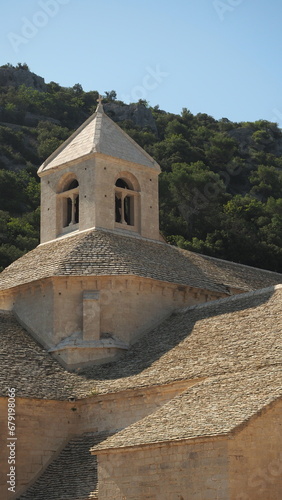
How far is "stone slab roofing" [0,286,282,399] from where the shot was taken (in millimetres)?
22266

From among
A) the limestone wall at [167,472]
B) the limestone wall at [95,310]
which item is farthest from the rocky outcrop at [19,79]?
the limestone wall at [167,472]

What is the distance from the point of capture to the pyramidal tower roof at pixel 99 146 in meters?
31.3

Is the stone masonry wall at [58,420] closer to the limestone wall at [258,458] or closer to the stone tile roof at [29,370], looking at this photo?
the stone tile roof at [29,370]

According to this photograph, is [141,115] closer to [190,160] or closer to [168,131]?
[168,131]

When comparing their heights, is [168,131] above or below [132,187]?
above

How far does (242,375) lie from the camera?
2102cm

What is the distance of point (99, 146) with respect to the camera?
3102cm

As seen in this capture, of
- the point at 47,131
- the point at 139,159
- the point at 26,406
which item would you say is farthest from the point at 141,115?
the point at 26,406

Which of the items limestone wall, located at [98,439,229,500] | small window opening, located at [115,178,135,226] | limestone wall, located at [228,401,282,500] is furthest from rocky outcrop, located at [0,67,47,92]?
limestone wall, located at [228,401,282,500]

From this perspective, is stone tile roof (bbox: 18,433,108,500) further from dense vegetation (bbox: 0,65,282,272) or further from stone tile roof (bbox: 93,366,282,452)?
dense vegetation (bbox: 0,65,282,272)

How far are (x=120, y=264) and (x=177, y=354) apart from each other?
14.6 feet

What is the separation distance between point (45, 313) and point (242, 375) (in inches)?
333

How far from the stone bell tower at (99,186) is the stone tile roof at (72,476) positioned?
889 centimetres

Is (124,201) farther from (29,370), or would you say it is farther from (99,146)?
(29,370)
